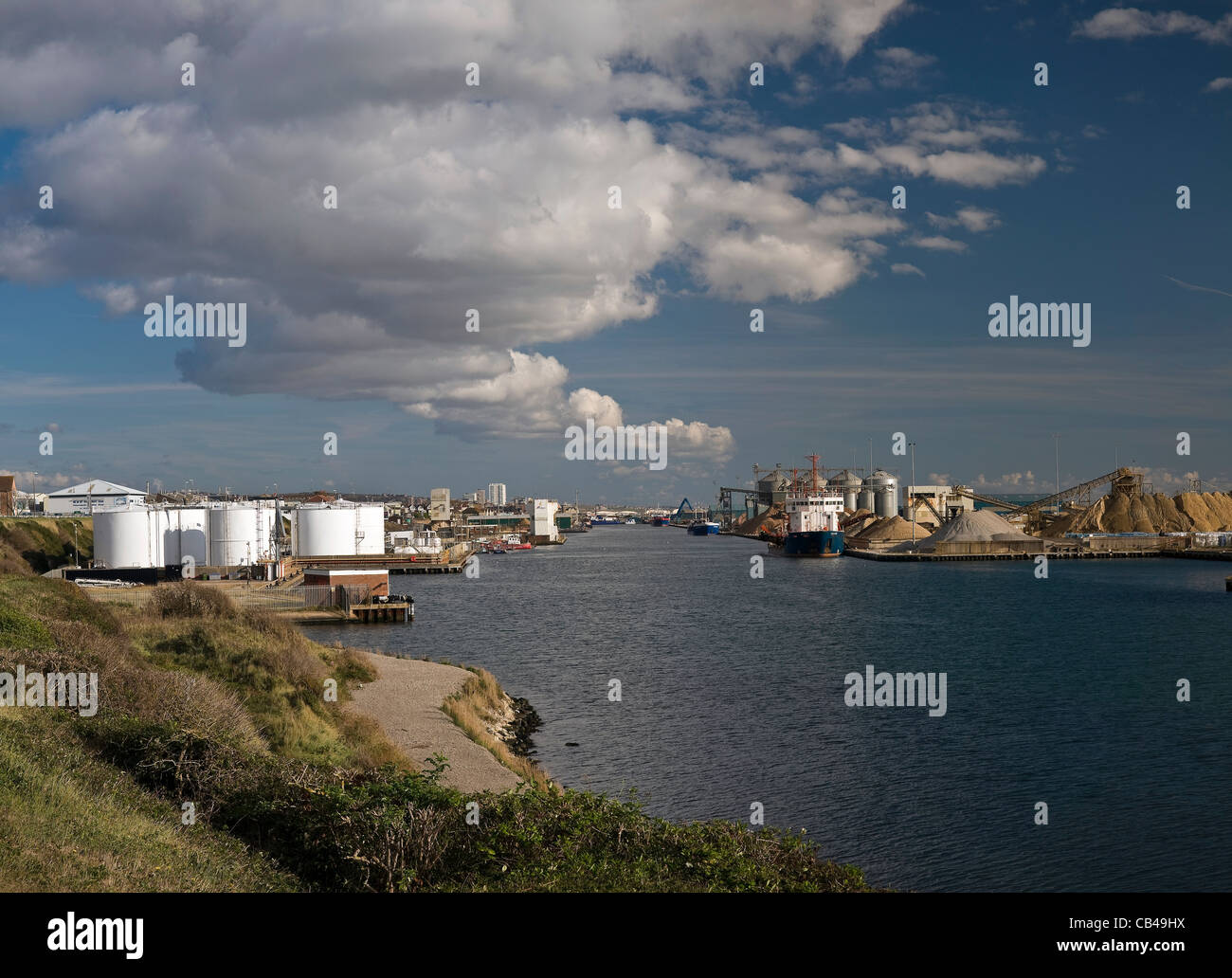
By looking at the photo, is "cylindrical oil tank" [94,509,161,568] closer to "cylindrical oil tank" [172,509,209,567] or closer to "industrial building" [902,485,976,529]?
"cylindrical oil tank" [172,509,209,567]

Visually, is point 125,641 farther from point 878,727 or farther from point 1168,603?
point 1168,603

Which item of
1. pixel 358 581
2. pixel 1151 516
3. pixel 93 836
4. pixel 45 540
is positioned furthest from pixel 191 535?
pixel 1151 516

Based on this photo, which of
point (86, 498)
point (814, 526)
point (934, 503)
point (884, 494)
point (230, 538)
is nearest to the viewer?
point (230, 538)

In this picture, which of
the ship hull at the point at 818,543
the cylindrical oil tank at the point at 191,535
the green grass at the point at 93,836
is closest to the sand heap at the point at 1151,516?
the ship hull at the point at 818,543

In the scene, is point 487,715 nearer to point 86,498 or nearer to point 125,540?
point 125,540
